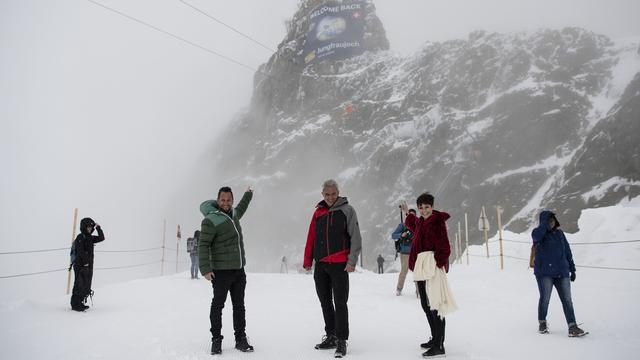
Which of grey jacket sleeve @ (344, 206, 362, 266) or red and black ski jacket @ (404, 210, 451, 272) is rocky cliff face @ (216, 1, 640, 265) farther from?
red and black ski jacket @ (404, 210, 451, 272)

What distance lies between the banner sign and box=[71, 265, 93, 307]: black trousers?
50.8 metres

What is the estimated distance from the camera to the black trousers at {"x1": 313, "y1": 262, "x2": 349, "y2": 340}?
4.96 meters

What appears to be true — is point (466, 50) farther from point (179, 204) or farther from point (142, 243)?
point (142, 243)

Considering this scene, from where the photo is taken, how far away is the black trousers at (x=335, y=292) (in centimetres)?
496

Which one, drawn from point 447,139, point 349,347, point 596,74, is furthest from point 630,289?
point 596,74


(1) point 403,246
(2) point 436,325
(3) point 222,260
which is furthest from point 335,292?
(1) point 403,246

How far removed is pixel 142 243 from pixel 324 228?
177m

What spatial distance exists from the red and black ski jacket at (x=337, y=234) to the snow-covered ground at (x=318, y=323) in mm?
1122

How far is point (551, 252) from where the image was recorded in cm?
613

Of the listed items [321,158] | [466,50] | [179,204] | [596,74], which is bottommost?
[179,204]

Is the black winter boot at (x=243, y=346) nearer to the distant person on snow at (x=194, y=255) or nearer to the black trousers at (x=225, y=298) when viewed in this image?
the black trousers at (x=225, y=298)

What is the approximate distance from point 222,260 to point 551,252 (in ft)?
14.8

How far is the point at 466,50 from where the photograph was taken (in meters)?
106

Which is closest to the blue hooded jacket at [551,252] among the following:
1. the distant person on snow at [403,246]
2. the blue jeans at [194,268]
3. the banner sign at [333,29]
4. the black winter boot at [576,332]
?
the black winter boot at [576,332]
